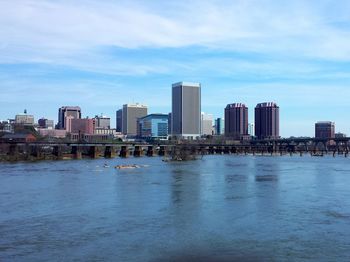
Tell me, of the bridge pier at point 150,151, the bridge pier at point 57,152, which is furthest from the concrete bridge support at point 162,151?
the bridge pier at point 57,152

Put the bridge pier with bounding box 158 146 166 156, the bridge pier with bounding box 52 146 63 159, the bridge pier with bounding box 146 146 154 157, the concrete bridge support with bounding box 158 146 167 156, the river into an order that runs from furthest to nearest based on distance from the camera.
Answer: the bridge pier with bounding box 158 146 166 156 → the concrete bridge support with bounding box 158 146 167 156 → the bridge pier with bounding box 146 146 154 157 → the bridge pier with bounding box 52 146 63 159 → the river

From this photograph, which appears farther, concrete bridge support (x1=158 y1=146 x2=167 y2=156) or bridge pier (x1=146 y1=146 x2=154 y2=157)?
concrete bridge support (x1=158 y1=146 x2=167 y2=156)

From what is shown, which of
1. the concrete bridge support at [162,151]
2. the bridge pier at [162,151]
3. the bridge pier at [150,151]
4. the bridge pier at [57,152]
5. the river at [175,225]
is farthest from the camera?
the bridge pier at [162,151]

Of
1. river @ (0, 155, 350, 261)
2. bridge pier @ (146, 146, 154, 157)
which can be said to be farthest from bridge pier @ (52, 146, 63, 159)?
river @ (0, 155, 350, 261)

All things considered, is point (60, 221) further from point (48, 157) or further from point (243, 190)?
point (48, 157)

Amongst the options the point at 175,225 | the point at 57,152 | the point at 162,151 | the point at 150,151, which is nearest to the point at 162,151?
the point at 162,151

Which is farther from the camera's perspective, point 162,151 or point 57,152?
point 162,151

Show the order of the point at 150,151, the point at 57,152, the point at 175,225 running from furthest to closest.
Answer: the point at 150,151 → the point at 57,152 → the point at 175,225

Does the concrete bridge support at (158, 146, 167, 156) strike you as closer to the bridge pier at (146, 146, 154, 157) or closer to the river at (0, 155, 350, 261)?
the bridge pier at (146, 146, 154, 157)

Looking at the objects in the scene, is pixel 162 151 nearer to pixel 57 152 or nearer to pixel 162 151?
pixel 162 151

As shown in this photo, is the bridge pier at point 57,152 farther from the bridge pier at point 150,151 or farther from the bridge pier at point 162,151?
the bridge pier at point 162,151

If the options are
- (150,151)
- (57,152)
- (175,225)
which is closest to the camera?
(175,225)

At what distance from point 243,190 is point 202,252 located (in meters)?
23.0

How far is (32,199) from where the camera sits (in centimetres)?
3494
